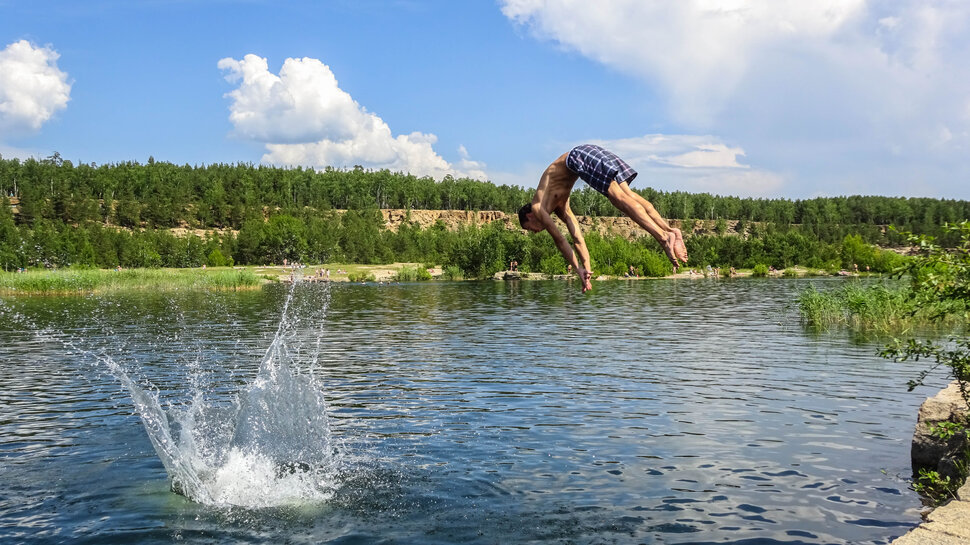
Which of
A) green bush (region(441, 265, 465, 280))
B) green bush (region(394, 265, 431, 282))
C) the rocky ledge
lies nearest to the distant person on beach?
the rocky ledge

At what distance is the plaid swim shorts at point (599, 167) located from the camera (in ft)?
35.2

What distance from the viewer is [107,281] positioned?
78.3 m

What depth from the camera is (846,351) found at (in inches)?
1388

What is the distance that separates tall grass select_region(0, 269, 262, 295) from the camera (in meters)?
73.8

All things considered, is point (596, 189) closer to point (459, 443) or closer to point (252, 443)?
point (459, 443)

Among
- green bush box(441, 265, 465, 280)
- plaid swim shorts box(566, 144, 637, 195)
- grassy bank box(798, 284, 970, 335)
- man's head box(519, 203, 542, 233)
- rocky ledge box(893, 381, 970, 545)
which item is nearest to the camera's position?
plaid swim shorts box(566, 144, 637, 195)

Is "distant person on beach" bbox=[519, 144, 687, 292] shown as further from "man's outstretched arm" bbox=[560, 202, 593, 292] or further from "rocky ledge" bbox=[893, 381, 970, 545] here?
"rocky ledge" bbox=[893, 381, 970, 545]

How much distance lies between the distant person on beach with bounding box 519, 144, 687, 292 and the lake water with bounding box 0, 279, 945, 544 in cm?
539

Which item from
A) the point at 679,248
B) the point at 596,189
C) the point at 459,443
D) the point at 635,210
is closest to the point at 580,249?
the point at 596,189

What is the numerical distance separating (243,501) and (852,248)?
160 m

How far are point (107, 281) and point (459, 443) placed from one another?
2757 inches

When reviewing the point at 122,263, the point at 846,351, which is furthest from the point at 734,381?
the point at 122,263

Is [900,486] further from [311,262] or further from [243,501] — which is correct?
[311,262]

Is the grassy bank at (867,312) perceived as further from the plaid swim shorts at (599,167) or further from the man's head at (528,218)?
the plaid swim shorts at (599,167)
